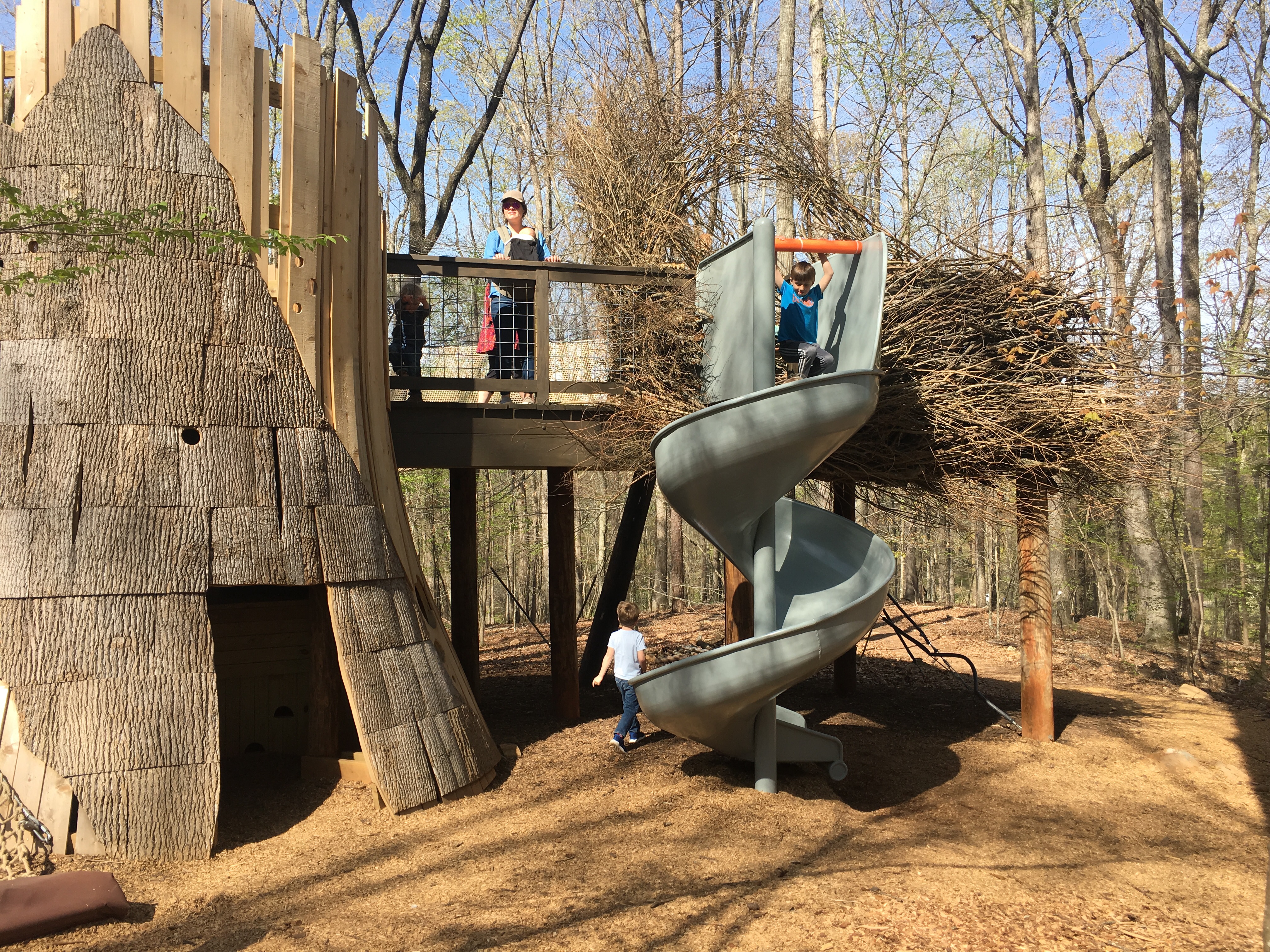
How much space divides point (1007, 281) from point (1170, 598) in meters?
8.50

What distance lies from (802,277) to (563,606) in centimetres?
402

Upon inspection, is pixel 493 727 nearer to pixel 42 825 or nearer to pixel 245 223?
pixel 42 825

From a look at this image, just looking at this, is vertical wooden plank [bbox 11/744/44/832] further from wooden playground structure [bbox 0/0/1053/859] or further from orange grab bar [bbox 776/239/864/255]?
orange grab bar [bbox 776/239/864/255]

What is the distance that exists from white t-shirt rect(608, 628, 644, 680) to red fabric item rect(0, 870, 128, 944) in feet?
12.7

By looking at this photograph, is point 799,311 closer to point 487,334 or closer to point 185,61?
point 487,334

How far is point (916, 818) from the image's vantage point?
21.5ft

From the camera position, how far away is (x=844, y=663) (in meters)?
11.2

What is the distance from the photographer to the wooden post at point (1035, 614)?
8.70 metres

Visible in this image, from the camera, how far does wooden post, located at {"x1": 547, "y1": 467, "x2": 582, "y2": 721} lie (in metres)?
9.20

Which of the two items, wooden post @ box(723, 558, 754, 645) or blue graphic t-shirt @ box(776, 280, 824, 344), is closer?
blue graphic t-shirt @ box(776, 280, 824, 344)

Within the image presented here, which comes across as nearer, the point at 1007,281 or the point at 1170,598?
the point at 1007,281

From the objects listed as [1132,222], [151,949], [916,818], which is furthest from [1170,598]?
[151,949]

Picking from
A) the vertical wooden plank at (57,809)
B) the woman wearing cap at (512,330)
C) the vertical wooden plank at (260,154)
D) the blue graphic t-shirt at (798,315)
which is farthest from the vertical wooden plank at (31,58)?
the blue graphic t-shirt at (798,315)

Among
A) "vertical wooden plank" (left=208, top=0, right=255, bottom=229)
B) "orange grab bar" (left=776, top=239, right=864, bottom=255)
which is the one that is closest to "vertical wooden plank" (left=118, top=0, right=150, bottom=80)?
"vertical wooden plank" (left=208, top=0, right=255, bottom=229)
